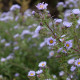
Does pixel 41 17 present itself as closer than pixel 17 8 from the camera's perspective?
Yes

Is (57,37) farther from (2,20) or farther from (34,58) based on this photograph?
(2,20)

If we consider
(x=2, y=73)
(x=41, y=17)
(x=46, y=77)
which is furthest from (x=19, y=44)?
(x=41, y=17)

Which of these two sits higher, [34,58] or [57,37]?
[34,58]

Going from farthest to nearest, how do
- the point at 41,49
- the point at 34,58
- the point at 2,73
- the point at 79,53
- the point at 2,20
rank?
the point at 2,20
the point at 41,49
the point at 34,58
the point at 2,73
the point at 79,53

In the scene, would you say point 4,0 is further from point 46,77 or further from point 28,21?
point 46,77

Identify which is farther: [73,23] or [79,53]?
[79,53]

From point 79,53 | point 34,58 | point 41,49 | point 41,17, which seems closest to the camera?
point 41,17

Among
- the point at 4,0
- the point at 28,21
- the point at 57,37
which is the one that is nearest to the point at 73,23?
the point at 57,37

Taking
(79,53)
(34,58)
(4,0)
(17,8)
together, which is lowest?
(79,53)

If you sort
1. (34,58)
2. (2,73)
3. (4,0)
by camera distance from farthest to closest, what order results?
(4,0)
(34,58)
(2,73)
